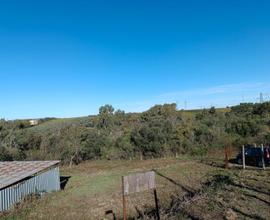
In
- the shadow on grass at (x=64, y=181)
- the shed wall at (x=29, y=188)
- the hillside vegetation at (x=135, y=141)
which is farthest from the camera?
the hillside vegetation at (x=135, y=141)

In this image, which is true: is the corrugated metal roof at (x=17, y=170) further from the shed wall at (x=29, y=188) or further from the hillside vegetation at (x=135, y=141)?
the hillside vegetation at (x=135, y=141)

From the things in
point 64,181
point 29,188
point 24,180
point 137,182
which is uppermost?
point 137,182

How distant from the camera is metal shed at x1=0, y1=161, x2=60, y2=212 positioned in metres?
14.7

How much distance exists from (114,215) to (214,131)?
2580 cm

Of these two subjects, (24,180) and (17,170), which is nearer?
(24,180)

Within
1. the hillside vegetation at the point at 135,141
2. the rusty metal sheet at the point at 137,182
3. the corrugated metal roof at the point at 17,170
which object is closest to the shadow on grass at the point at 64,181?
the corrugated metal roof at the point at 17,170

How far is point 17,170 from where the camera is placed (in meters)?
16.9

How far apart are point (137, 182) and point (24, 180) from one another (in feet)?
29.5

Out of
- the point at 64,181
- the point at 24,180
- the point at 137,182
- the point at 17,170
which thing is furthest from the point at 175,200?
the point at 64,181

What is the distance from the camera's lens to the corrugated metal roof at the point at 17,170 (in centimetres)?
1502

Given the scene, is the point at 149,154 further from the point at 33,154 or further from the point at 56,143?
the point at 33,154

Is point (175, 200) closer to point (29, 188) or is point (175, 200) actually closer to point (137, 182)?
point (137, 182)

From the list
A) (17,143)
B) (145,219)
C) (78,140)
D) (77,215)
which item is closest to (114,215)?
(77,215)

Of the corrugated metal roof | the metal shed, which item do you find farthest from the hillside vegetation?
the corrugated metal roof
